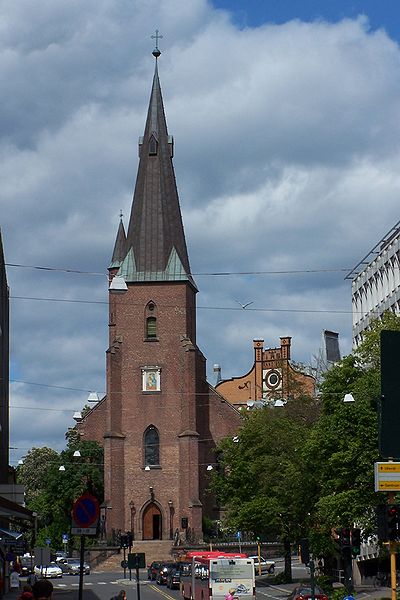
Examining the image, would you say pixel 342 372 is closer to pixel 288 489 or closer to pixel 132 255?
pixel 288 489

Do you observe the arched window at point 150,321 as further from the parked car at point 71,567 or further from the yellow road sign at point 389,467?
the yellow road sign at point 389,467

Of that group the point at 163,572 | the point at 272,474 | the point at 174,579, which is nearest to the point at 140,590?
the point at 174,579

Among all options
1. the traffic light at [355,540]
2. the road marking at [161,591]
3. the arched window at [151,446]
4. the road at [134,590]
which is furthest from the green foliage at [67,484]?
the traffic light at [355,540]

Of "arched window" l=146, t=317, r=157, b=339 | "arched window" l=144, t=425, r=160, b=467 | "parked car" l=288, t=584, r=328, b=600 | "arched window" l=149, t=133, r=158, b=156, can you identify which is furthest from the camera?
"arched window" l=149, t=133, r=158, b=156

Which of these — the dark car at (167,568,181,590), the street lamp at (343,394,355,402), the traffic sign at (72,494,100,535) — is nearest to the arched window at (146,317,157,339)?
the dark car at (167,568,181,590)

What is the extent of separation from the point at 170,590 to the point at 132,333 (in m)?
39.8

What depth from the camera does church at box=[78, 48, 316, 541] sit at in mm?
95375

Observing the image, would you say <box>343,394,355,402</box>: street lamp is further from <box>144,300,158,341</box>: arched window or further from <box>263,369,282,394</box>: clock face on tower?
<box>263,369,282,394</box>: clock face on tower

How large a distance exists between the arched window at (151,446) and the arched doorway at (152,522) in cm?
323

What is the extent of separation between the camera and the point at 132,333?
99375 mm

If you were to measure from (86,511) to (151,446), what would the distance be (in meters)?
76.7

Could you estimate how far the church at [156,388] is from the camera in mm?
95375

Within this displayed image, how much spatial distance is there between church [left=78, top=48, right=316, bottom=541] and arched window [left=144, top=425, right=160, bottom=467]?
8cm

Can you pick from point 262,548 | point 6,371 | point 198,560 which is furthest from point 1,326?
Answer: point 262,548
